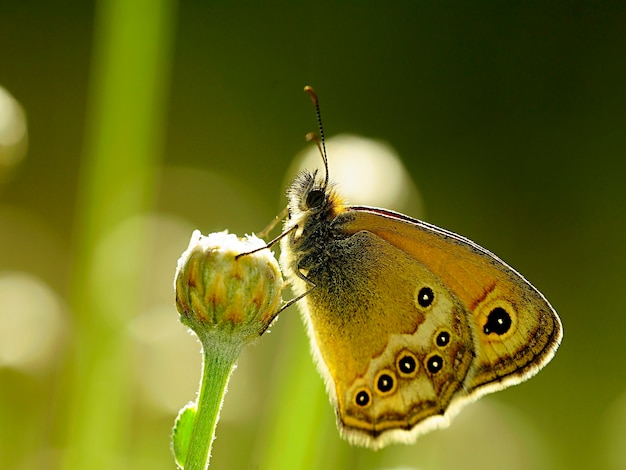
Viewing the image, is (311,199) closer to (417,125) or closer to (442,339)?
(442,339)

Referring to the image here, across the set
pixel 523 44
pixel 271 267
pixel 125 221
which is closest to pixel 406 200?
pixel 271 267

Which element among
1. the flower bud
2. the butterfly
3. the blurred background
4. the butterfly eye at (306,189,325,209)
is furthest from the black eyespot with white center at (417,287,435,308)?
the blurred background

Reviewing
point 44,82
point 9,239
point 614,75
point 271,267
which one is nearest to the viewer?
point 271,267

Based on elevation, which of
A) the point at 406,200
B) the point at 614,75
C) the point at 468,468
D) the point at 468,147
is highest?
the point at 614,75

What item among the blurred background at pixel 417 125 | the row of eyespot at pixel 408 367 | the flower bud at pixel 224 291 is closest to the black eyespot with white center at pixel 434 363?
the row of eyespot at pixel 408 367

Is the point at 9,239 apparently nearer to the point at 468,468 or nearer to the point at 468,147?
the point at 468,468

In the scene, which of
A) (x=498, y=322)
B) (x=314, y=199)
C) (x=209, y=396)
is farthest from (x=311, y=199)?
(x=209, y=396)

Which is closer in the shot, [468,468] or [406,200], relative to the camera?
[406,200]
